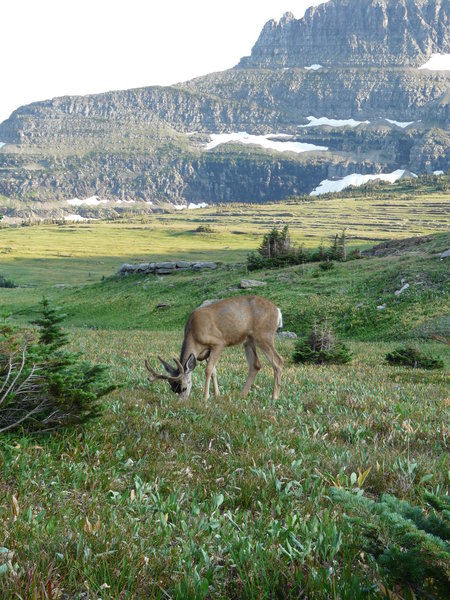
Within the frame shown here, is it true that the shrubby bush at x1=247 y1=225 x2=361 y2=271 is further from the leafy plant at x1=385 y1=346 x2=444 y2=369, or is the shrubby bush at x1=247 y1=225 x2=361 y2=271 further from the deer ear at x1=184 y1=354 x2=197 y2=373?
the deer ear at x1=184 y1=354 x2=197 y2=373

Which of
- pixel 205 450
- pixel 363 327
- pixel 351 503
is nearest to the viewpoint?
pixel 351 503

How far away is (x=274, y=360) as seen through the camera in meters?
11.4

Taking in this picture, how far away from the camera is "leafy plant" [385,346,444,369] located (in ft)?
59.1

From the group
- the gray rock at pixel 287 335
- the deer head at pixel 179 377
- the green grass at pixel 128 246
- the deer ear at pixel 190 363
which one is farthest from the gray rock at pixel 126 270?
the deer head at pixel 179 377

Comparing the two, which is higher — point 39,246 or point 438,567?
point 438,567

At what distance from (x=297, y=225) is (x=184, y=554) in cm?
19720

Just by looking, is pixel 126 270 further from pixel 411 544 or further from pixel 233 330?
pixel 411 544

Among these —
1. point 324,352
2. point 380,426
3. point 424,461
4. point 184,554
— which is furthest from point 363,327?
point 184,554

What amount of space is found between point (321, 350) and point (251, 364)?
6.63m

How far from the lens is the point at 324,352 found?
58.4ft

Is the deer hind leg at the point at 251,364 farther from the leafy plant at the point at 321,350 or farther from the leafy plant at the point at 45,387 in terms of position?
the leafy plant at the point at 321,350

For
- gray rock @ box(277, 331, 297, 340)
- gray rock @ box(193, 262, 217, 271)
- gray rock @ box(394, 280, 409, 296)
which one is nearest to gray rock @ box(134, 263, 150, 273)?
gray rock @ box(193, 262, 217, 271)

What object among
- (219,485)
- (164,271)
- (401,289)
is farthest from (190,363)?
(164,271)

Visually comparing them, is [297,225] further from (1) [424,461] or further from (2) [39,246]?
(1) [424,461]
